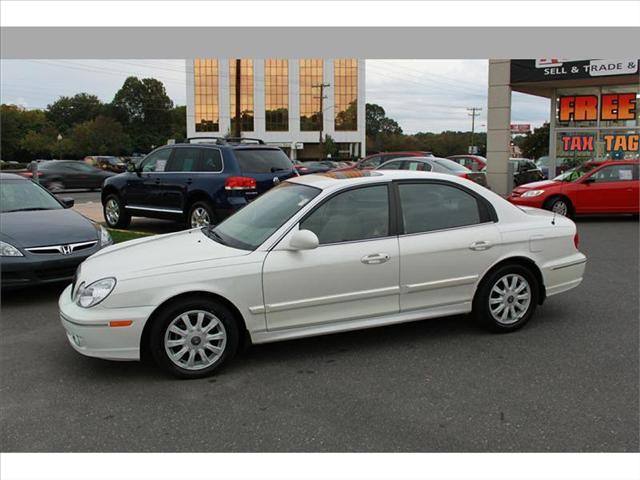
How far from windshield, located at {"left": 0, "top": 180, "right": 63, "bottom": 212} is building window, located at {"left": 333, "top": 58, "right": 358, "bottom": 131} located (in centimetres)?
8674

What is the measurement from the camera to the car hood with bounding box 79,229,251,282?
14.5 ft

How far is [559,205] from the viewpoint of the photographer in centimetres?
1377

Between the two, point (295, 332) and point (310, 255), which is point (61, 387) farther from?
point (310, 255)

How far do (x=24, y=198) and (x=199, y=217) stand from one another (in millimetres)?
3098

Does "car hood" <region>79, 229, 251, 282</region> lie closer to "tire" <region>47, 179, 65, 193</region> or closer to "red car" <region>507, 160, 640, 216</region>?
"red car" <region>507, 160, 640, 216</region>

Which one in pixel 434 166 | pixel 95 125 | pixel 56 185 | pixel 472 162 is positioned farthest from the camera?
pixel 95 125

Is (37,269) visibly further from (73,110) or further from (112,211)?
(73,110)

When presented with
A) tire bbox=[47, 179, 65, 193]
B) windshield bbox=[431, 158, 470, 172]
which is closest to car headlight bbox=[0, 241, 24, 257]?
windshield bbox=[431, 158, 470, 172]

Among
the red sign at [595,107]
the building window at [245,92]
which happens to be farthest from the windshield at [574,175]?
the building window at [245,92]

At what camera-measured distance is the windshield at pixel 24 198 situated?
25.4 feet

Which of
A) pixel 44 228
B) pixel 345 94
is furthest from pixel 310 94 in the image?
pixel 44 228

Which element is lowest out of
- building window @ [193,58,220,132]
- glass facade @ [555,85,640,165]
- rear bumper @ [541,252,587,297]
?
rear bumper @ [541,252,587,297]

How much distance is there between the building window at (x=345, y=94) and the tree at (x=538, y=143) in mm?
27060

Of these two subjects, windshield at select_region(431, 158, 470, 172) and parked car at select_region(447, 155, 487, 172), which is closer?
windshield at select_region(431, 158, 470, 172)
